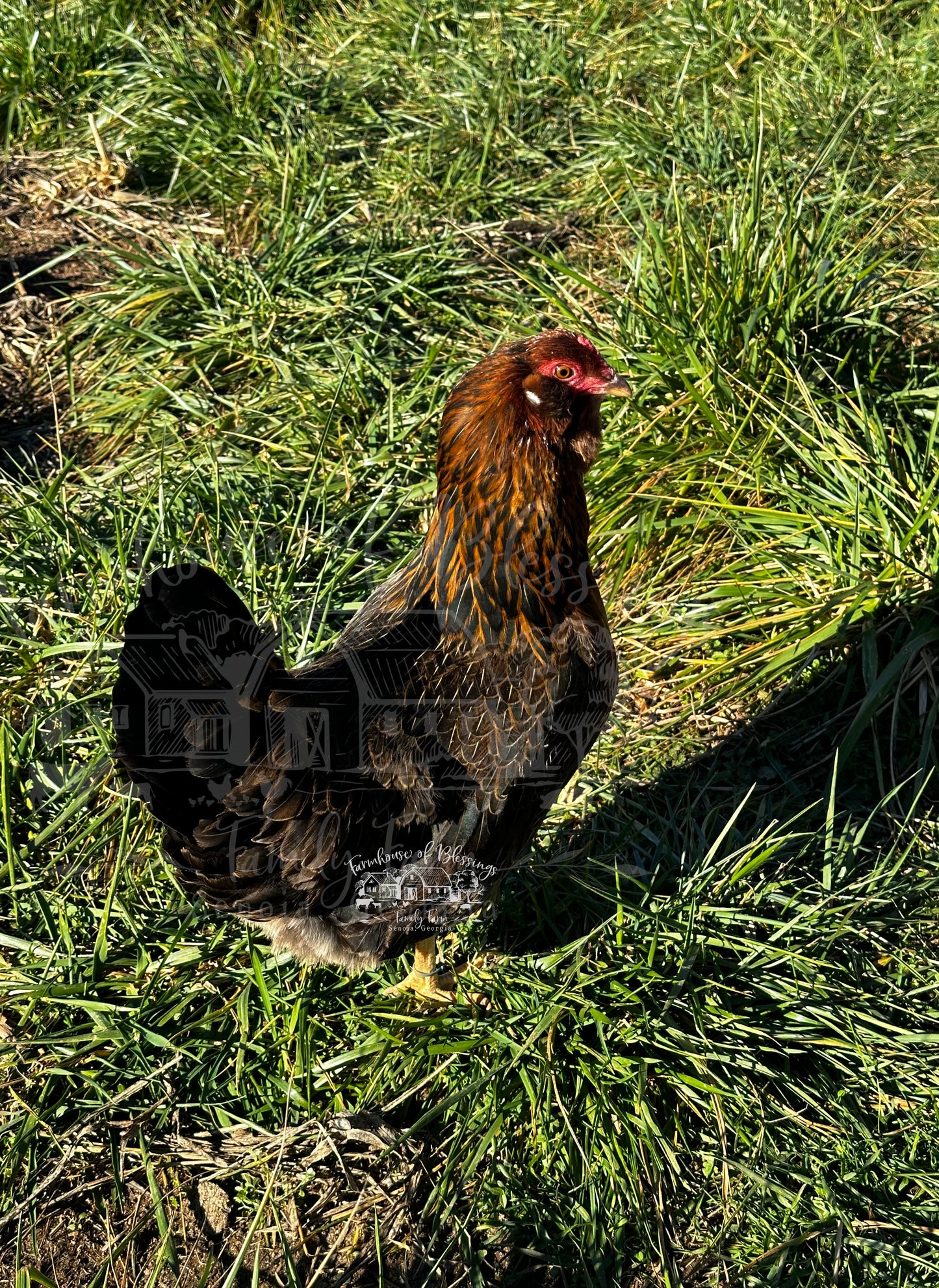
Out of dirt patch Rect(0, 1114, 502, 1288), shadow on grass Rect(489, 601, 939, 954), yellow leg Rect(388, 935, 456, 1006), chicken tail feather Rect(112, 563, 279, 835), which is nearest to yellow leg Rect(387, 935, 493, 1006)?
yellow leg Rect(388, 935, 456, 1006)

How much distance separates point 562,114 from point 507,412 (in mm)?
3494

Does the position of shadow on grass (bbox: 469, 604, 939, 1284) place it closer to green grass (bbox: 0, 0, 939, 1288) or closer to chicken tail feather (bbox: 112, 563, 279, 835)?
green grass (bbox: 0, 0, 939, 1288)

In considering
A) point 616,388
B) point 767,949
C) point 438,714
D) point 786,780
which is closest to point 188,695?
point 438,714

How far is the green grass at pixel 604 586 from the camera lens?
264 centimetres

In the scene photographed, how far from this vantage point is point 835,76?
5301 mm

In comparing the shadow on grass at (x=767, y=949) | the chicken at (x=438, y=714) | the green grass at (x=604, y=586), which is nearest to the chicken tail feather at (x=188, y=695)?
the chicken at (x=438, y=714)

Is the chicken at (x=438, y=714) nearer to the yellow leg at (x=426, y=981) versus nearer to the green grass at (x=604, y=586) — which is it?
the yellow leg at (x=426, y=981)

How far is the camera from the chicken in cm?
227

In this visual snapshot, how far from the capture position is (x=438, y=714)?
261 cm

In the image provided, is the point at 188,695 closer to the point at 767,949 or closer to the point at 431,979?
the point at 431,979

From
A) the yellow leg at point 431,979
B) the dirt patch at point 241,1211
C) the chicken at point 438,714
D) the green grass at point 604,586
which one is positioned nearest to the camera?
the chicken at point 438,714

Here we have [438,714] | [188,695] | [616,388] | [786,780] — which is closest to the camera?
[188,695]

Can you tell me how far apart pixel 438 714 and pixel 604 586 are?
1467 millimetres

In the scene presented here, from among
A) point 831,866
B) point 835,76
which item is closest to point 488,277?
point 835,76
